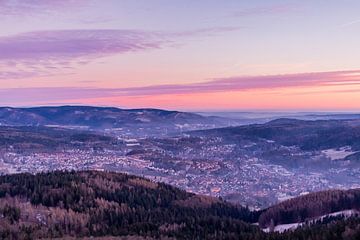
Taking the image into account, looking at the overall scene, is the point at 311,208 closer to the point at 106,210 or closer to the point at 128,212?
the point at 128,212

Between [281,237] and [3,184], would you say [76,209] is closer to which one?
[3,184]

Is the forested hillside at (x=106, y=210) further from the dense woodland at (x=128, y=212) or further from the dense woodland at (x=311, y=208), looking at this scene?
the dense woodland at (x=311, y=208)

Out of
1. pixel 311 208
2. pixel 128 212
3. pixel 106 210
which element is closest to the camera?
pixel 106 210

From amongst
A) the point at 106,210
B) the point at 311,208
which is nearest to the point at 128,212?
the point at 106,210

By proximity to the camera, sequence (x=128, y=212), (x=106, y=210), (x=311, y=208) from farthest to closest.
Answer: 1. (x=311, y=208)
2. (x=128, y=212)
3. (x=106, y=210)

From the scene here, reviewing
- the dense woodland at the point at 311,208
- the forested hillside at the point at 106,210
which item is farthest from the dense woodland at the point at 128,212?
the dense woodland at the point at 311,208

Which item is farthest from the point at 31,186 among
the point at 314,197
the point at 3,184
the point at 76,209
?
the point at 314,197

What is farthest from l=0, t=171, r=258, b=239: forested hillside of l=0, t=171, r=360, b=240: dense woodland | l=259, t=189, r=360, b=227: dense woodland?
l=259, t=189, r=360, b=227: dense woodland

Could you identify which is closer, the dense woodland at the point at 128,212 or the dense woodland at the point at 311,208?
the dense woodland at the point at 128,212

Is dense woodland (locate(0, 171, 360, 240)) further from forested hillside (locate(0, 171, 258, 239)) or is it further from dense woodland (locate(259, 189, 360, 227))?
dense woodland (locate(259, 189, 360, 227))
